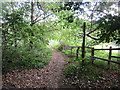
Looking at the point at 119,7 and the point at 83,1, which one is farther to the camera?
the point at 83,1

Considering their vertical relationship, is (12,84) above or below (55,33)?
below

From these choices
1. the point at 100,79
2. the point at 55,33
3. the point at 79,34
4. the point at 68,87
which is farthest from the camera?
the point at 55,33

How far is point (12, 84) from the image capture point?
2.81 m

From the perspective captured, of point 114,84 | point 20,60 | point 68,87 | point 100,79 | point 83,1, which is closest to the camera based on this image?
point 114,84

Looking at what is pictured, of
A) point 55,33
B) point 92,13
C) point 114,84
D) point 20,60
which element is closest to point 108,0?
point 92,13

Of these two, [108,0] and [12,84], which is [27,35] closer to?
[12,84]

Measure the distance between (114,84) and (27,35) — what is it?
3.70 metres

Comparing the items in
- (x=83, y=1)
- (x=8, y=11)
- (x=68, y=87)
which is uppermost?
(x=83, y=1)

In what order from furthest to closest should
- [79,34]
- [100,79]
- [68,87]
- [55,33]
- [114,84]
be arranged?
1. [55,33]
2. [79,34]
3. [100,79]
4. [68,87]
5. [114,84]

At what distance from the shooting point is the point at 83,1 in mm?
3260

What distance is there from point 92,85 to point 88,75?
0.59 meters

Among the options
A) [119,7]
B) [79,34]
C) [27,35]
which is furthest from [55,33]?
[119,7]

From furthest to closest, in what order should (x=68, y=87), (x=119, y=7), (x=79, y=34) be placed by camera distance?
1. (x=79, y=34)
2. (x=68, y=87)
3. (x=119, y=7)

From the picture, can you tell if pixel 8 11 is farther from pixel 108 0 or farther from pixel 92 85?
pixel 92 85
